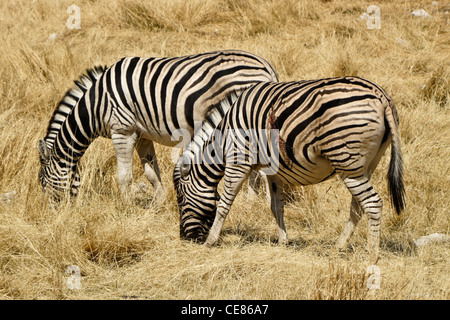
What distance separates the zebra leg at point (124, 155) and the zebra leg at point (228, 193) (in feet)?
3.95

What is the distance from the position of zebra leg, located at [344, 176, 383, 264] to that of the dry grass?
14cm

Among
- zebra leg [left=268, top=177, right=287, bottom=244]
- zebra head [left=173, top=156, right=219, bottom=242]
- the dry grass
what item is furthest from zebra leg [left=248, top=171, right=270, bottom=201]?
zebra head [left=173, top=156, right=219, bottom=242]

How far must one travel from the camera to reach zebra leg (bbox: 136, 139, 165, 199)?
6156 millimetres

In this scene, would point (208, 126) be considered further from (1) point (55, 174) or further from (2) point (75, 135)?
(1) point (55, 174)

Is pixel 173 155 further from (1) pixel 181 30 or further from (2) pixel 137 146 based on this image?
(1) pixel 181 30

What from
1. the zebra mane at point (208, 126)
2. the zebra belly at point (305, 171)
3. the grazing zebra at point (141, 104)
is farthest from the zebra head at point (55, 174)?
the zebra belly at point (305, 171)

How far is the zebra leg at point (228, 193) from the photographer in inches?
189

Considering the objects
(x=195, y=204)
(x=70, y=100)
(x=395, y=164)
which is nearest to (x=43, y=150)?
(x=70, y=100)

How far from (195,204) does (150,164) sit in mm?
1261

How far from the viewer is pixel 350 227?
4.81 metres

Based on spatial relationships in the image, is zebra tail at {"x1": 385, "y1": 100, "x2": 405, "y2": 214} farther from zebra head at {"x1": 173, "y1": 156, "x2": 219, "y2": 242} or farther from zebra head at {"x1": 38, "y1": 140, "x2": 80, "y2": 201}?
zebra head at {"x1": 38, "y1": 140, "x2": 80, "y2": 201}

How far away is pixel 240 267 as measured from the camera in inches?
176

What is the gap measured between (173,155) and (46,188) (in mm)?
1392

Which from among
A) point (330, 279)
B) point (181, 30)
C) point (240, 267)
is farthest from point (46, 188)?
point (181, 30)
